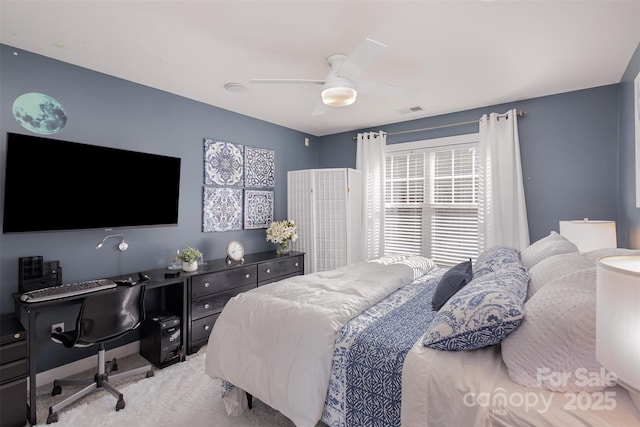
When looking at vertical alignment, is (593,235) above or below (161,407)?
above

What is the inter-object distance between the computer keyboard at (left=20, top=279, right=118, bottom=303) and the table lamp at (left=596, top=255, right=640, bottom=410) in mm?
2895

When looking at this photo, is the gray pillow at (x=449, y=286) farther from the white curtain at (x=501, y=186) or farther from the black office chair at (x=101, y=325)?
the black office chair at (x=101, y=325)

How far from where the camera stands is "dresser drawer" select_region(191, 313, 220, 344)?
3014mm

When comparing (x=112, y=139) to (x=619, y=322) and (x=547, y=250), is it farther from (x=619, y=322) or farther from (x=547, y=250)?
(x=547, y=250)

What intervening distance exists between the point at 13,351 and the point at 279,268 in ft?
8.02

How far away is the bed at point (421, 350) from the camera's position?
1088mm

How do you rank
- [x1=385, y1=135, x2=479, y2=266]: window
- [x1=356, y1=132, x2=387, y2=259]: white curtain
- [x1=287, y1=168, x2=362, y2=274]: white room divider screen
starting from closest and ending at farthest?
[x1=385, y1=135, x2=479, y2=266]: window, [x1=287, y1=168, x2=362, y2=274]: white room divider screen, [x1=356, y1=132, x2=387, y2=259]: white curtain

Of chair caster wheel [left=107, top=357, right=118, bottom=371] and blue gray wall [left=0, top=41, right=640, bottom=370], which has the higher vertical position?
blue gray wall [left=0, top=41, right=640, bottom=370]

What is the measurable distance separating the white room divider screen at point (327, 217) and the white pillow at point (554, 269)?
9.06 feet

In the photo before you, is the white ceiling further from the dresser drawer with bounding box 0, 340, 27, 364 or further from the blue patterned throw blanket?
the dresser drawer with bounding box 0, 340, 27, 364

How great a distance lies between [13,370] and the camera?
198cm

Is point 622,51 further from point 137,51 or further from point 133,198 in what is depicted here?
point 133,198

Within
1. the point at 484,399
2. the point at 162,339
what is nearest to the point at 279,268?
the point at 162,339

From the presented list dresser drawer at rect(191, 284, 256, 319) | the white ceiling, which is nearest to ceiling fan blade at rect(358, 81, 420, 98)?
the white ceiling
